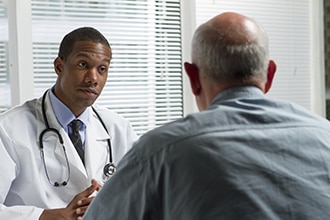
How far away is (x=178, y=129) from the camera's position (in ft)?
3.06

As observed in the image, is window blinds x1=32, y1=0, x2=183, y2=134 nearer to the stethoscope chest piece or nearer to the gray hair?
the stethoscope chest piece

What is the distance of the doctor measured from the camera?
166 centimetres

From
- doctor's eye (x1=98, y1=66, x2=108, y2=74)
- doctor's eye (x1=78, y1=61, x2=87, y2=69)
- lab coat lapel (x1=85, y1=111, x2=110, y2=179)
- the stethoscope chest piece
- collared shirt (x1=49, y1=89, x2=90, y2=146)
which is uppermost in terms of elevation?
doctor's eye (x1=78, y1=61, x2=87, y2=69)

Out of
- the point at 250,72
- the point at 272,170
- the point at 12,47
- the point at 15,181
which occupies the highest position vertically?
the point at 12,47

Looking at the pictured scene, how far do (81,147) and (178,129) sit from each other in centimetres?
97

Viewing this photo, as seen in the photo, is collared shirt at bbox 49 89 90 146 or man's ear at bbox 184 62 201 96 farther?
collared shirt at bbox 49 89 90 146

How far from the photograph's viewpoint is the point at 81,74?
1799 mm

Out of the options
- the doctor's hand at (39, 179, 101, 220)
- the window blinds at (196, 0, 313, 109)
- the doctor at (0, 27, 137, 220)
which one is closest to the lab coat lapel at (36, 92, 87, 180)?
the doctor at (0, 27, 137, 220)

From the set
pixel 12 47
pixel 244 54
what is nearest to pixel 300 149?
pixel 244 54

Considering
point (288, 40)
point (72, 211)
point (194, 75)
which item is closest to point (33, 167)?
point (72, 211)

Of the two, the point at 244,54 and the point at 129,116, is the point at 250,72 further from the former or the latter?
the point at 129,116

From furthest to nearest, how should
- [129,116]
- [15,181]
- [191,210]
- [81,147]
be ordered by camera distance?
[129,116] → [81,147] → [15,181] → [191,210]

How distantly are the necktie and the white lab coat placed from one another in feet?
0.07

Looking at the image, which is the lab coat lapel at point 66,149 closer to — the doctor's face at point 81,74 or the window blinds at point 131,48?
the doctor's face at point 81,74
